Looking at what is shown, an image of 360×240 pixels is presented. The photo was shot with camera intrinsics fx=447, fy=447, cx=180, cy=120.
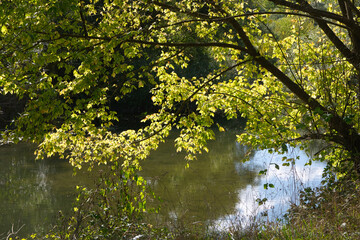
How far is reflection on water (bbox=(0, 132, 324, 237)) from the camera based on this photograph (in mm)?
7949

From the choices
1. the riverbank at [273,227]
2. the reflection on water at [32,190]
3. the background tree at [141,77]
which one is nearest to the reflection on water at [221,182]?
the background tree at [141,77]

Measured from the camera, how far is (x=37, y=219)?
8.24 metres

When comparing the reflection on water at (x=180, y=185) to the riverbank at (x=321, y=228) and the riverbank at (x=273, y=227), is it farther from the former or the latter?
the riverbank at (x=321, y=228)

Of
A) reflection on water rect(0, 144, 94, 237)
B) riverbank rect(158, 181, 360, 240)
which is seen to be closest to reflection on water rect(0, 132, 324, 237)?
reflection on water rect(0, 144, 94, 237)

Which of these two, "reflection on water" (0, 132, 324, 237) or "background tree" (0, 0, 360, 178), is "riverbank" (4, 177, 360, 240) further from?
"reflection on water" (0, 132, 324, 237)

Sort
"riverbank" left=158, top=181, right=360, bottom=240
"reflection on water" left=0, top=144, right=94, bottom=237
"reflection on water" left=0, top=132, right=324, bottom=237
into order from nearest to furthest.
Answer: "riverbank" left=158, top=181, right=360, bottom=240 < "reflection on water" left=0, top=132, right=324, bottom=237 < "reflection on water" left=0, top=144, right=94, bottom=237

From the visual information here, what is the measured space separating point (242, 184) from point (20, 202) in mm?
4905

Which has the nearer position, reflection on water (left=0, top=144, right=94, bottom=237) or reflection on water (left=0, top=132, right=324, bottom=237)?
reflection on water (left=0, top=132, right=324, bottom=237)

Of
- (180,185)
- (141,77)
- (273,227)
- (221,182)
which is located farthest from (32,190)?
(273,227)

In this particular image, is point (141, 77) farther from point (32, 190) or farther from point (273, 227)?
point (32, 190)

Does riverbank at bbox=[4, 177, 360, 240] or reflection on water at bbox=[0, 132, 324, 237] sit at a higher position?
reflection on water at bbox=[0, 132, 324, 237]

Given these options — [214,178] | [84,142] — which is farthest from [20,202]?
[214,178]

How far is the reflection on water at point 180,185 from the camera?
26.1 ft

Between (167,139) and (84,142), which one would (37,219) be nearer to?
(84,142)
